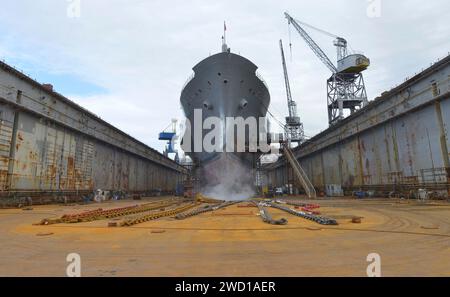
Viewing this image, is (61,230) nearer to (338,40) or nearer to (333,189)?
(333,189)

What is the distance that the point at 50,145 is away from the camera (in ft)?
60.8

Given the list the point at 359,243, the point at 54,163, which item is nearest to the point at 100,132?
the point at 54,163

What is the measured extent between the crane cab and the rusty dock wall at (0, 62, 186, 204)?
36639mm

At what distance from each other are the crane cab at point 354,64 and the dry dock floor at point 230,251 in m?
44.1

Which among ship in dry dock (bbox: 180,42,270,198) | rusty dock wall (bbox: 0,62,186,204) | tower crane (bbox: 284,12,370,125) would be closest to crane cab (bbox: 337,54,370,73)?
tower crane (bbox: 284,12,370,125)

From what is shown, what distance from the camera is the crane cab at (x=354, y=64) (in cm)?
4450

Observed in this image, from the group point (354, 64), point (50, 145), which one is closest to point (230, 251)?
point (50, 145)

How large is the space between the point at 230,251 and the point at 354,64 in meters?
47.9

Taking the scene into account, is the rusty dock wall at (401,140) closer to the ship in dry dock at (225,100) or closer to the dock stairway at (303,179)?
the dock stairway at (303,179)

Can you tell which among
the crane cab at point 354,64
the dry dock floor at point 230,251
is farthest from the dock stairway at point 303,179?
the crane cab at point 354,64

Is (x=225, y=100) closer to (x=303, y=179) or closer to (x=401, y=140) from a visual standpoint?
(x=303, y=179)

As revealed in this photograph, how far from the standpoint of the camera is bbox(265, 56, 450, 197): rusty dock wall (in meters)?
15.4

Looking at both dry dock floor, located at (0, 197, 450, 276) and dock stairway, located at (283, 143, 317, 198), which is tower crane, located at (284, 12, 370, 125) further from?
dry dock floor, located at (0, 197, 450, 276)

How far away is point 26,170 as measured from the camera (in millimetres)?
16141
